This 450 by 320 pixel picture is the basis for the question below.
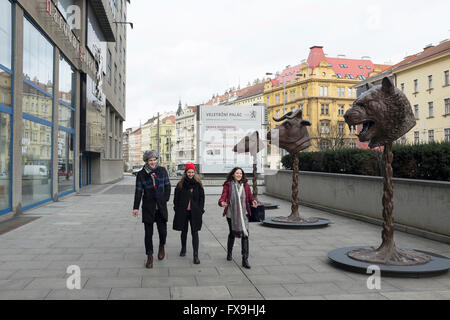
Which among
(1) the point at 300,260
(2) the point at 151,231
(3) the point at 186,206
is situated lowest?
(1) the point at 300,260

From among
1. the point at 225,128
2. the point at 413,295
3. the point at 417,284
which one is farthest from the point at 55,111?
the point at 225,128

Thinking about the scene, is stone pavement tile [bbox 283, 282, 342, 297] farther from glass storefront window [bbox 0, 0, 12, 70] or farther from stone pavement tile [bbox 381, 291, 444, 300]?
glass storefront window [bbox 0, 0, 12, 70]

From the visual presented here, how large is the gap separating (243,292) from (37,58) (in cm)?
1240

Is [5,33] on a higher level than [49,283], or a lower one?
higher

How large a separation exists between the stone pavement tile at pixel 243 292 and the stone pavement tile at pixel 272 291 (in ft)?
0.27

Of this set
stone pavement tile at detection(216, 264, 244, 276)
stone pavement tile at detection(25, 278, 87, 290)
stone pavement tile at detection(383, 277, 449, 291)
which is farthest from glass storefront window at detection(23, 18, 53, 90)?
stone pavement tile at detection(383, 277, 449, 291)

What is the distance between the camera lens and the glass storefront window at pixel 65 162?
1759cm

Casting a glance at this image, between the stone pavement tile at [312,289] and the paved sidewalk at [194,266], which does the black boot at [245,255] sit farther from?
the stone pavement tile at [312,289]

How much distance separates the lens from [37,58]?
14.1 metres

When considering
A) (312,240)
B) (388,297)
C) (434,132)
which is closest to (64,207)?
(312,240)

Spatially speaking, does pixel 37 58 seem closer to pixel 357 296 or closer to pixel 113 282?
pixel 113 282

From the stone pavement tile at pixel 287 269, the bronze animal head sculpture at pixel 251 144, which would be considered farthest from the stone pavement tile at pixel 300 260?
the bronze animal head sculpture at pixel 251 144

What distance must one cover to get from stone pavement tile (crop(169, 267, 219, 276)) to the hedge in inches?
239

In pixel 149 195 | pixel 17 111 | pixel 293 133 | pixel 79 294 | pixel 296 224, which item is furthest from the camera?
pixel 17 111
